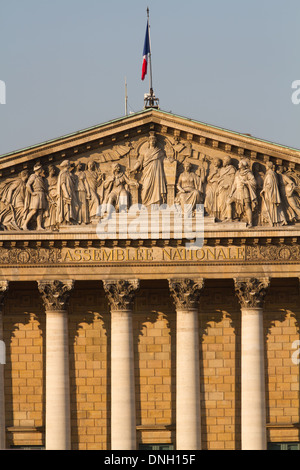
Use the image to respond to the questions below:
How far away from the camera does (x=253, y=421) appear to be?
11225 cm

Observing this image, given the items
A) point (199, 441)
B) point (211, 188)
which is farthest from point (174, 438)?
point (211, 188)

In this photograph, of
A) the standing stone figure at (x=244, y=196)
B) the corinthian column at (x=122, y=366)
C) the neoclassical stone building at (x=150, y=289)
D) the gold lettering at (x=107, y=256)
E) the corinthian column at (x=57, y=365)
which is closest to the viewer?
the corinthian column at (x=122, y=366)

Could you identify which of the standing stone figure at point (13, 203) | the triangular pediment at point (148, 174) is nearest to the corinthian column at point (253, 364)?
the triangular pediment at point (148, 174)

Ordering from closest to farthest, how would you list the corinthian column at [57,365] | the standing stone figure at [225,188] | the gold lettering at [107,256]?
the corinthian column at [57,365] → the gold lettering at [107,256] → the standing stone figure at [225,188]

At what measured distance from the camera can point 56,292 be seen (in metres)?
112

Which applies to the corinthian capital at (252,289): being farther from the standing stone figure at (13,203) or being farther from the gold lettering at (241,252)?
the standing stone figure at (13,203)

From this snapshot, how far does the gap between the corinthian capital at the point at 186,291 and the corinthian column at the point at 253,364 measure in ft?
4.70

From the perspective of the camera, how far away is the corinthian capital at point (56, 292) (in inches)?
4427

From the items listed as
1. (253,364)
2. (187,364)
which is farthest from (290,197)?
(187,364)

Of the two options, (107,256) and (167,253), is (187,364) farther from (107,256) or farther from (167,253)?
(107,256)

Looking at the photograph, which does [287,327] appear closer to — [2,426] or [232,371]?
[232,371]

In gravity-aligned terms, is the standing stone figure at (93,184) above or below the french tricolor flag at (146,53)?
below

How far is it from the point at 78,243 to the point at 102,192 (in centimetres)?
219

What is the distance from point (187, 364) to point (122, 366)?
7.77ft
